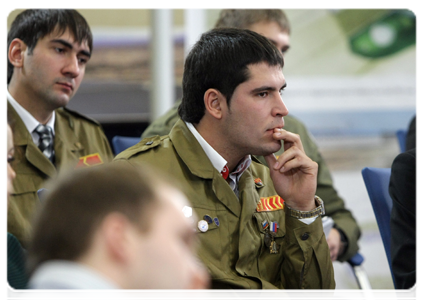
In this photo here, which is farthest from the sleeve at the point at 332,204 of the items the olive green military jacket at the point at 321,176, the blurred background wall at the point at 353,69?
the blurred background wall at the point at 353,69

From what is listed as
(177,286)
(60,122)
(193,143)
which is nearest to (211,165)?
(193,143)

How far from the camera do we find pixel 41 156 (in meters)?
1.93

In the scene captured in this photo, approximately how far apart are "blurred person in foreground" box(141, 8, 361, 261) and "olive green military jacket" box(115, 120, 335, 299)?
0.59 metres

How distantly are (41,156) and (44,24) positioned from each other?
601mm

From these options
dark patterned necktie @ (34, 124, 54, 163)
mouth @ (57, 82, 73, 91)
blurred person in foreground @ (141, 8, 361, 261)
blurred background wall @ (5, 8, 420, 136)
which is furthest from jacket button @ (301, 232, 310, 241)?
blurred background wall @ (5, 8, 420, 136)

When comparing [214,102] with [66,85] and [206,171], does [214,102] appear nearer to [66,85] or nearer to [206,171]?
[206,171]

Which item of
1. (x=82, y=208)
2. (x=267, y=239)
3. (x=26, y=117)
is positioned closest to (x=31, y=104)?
(x=26, y=117)

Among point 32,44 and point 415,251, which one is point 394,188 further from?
point 32,44

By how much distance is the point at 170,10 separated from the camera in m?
3.44

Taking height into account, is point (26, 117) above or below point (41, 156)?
above

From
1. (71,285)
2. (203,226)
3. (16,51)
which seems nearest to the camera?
(71,285)

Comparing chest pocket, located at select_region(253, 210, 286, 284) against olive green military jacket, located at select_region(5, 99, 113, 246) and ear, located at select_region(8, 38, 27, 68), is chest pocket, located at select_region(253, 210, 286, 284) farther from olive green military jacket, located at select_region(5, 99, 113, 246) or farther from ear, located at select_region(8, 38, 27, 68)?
ear, located at select_region(8, 38, 27, 68)

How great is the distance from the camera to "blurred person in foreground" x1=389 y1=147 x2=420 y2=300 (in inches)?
57.8

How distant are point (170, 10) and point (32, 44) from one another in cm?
148
